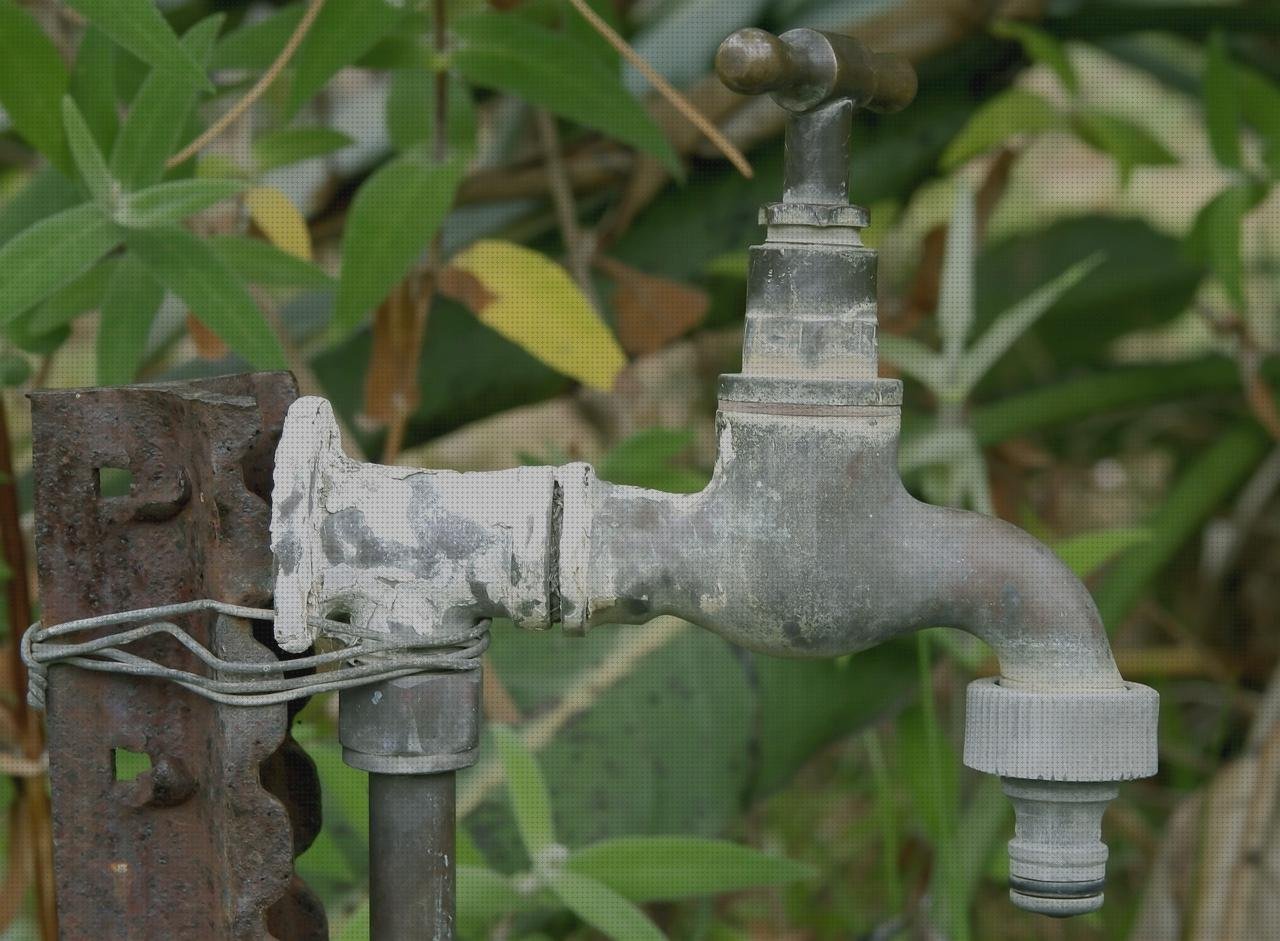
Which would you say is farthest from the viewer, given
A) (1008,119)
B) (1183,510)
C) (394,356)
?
(1183,510)

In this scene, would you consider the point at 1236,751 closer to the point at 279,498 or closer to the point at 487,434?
the point at 487,434

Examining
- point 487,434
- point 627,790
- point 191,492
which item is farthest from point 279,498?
point 487,434

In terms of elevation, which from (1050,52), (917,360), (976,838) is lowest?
(976,838)

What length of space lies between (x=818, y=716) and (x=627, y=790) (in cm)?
17

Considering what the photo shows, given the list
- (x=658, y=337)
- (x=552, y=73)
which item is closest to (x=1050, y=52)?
(x=658, y=337)

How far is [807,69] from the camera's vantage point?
53 centimetres

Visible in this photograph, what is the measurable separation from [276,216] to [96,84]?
117 millimetres

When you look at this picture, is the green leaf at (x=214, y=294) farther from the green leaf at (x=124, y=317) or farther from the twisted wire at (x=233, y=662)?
the twisted wire at (x=233, y=662)

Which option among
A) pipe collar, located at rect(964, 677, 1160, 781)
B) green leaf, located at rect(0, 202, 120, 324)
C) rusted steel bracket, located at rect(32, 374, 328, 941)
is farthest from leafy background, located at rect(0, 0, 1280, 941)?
pipe collar, located at rect(964, 677, 1160, 781)

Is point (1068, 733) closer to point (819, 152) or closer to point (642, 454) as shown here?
point (819, 152)

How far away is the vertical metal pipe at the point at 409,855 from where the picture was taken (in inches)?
22.0

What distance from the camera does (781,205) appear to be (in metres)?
0.55

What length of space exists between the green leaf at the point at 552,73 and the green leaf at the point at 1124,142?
0.46 meters

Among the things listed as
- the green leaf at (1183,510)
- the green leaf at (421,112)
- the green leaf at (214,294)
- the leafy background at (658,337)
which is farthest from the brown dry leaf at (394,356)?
the green leaf at (1183,510)
